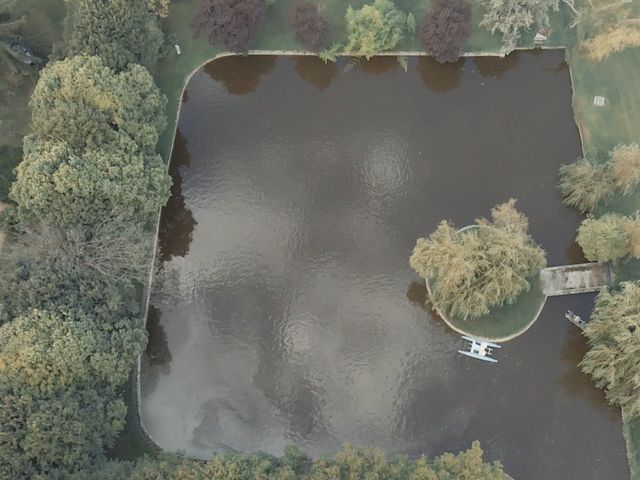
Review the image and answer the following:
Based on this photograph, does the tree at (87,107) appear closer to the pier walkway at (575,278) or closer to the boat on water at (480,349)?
the boat on water at (480,349)

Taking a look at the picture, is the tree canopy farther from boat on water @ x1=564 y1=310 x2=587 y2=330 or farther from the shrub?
the shrub

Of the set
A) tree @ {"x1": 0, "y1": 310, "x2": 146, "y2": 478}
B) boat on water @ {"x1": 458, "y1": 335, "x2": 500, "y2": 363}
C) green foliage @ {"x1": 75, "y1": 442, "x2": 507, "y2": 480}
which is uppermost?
boat on water @ {"x1": 458, "y1": 335, "x2": 500, "y2": 363}

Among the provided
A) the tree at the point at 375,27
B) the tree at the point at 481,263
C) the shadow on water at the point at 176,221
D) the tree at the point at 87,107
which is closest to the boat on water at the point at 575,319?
the tree at the point at 481,263

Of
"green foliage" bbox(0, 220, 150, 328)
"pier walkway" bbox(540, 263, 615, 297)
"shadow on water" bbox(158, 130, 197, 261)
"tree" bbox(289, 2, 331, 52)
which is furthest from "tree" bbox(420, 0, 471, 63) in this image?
"green foliage" bbox(0, 220, 150, 328)

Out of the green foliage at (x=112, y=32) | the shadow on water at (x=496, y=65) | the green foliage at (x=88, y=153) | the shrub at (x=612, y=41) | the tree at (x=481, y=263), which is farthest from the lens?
the shadow on water at (x=496, y=65)

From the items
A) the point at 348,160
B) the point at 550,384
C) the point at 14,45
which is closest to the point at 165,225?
the point at 348,160

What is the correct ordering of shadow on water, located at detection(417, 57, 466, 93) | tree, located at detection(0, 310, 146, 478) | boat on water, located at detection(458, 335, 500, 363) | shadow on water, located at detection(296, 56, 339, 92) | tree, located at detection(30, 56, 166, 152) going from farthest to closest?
shadow on water, located at detection(296, 56, 339, 92), shadow on water, located at detection(417, 57, 466, 93), boat on water, located at detection(458, 335, 500, 363), tree, located at detection(30, 56, 166, 152), tree, located at detection(0, 310, 146, 478)
